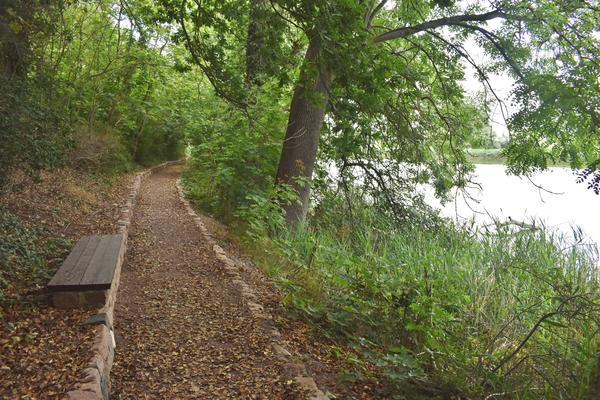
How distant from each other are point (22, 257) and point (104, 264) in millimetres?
1055

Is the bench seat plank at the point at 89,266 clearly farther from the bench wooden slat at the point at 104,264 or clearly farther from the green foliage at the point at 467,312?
the green foliage at the point at 467,312

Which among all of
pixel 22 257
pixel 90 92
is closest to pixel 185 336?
pixel 22 257

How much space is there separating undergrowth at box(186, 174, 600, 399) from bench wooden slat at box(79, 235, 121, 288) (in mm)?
1630

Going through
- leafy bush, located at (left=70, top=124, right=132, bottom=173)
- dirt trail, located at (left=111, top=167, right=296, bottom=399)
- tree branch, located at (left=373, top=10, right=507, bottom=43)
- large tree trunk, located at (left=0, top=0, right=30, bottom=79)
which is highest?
tree branch, located at (left=373, top=10, right=507, bottom=43)

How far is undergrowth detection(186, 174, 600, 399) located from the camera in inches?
114

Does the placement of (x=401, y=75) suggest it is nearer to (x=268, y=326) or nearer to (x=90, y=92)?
(x=268, y=326)

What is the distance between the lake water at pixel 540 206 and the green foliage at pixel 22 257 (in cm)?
584

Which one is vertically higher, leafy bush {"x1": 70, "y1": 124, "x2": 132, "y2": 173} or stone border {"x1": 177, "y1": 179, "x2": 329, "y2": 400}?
leafy bush {"x1": 70, "y1": 124, "x2": 132, "y2": 173}

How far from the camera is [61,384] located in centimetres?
257

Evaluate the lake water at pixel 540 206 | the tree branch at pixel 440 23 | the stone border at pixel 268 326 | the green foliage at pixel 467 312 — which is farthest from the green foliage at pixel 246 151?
the lake water at pixel 540 206

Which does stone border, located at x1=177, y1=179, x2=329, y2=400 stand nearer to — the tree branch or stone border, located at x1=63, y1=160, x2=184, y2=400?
stone border, located at x1=63, y1=160, x2=184, y2=400

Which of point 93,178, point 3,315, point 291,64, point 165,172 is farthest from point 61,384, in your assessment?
point 165,172

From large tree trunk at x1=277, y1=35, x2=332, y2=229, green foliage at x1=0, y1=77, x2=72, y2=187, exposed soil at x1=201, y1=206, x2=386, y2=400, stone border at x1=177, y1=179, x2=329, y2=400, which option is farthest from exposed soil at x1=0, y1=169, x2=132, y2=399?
large tree trunk at x1=277, y1=35, x2=332, y2=229

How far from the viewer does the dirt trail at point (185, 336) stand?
305 cm
